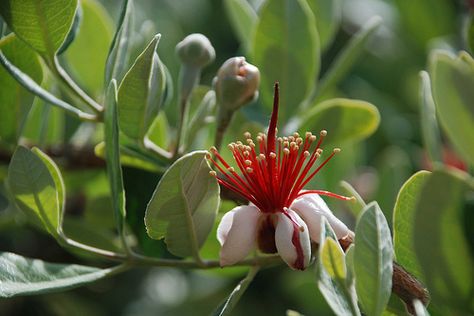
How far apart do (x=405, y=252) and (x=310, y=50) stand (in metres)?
0.60

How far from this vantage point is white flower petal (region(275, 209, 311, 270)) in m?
1.28

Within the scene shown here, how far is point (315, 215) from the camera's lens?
4.37 ft

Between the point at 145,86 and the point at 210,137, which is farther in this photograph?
the point at 210,137

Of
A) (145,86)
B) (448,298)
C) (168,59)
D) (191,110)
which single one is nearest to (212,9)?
(168,59)

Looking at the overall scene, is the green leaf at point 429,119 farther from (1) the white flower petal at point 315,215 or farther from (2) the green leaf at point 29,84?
(2) the green leaf at point 29,84

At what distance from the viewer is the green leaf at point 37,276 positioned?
1264mm

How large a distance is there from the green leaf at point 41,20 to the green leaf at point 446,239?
679 mm

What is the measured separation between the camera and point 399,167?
2055 mm

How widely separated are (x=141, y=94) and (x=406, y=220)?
460 mm

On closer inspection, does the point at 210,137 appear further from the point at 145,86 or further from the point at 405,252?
the point at 405,252

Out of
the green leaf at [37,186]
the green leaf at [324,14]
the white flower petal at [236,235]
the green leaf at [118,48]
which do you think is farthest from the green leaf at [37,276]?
the green leaf at [324,14]

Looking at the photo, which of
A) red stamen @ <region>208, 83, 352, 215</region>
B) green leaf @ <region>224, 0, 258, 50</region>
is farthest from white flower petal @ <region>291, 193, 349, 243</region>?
green leaf @ <region>224, 0, 258, 50</region>

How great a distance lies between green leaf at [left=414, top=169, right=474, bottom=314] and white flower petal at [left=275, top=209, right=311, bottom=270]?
244mm

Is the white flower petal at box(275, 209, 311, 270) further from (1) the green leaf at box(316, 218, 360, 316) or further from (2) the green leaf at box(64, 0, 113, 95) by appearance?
(2) the green leaf at box(64, 0, 113, 95)
